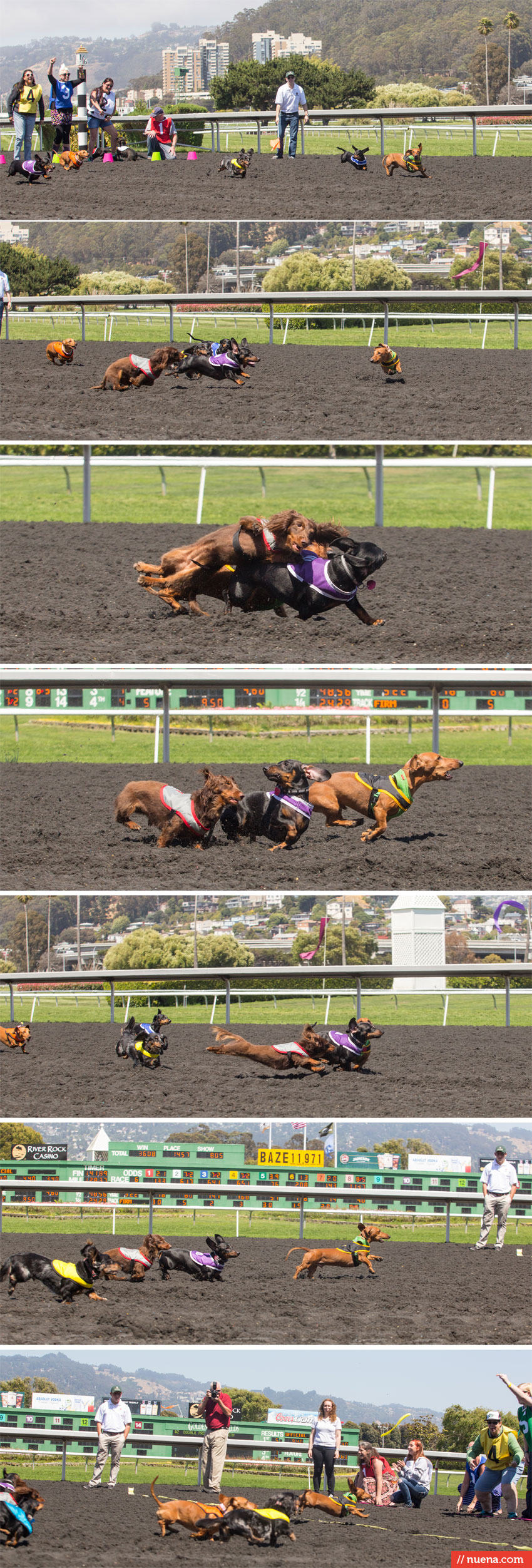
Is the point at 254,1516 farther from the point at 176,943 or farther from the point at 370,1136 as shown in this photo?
the point at 176,943

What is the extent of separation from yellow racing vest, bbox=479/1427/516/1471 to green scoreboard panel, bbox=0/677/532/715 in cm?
469

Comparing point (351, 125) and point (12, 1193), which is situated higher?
point (351, 125)

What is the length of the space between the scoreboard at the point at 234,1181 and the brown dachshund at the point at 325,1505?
7.84 feet

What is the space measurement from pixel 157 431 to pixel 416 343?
12.1 ft

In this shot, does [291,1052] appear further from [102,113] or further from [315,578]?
[102,113]

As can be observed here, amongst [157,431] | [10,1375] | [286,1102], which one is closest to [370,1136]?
[286,1102]

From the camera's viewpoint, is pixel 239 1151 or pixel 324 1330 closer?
pixel 324 1330

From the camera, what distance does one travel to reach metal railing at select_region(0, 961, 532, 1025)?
1089 cm

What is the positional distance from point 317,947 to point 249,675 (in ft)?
8.80

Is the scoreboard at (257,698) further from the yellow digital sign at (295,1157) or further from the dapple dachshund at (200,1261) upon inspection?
the dapple dachshund at (200,1261)

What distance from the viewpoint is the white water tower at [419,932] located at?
11.7m

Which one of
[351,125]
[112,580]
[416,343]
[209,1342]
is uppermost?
[351,125]

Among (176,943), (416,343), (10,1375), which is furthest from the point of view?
(416,343)

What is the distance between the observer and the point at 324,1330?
886 cm
